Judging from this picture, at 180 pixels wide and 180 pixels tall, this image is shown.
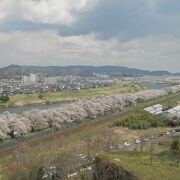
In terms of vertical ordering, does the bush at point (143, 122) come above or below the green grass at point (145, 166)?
below

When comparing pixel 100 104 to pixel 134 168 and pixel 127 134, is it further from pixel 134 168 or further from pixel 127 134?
pixel 134 168

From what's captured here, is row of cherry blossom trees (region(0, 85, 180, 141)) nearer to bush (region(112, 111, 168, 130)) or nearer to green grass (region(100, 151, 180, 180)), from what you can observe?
bush (region(112, 111, 168, 130))

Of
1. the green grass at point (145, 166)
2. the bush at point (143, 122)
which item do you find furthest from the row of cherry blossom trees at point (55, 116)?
the green grass at point (145, 166)

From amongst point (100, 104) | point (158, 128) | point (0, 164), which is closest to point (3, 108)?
point (100, 104)

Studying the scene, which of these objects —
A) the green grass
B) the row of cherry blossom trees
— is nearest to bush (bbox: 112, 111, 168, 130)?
the row of cherry blossom trees

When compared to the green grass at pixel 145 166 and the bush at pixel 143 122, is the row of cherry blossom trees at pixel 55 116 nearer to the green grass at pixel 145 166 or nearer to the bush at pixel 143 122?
the bush at pixel 143 122
